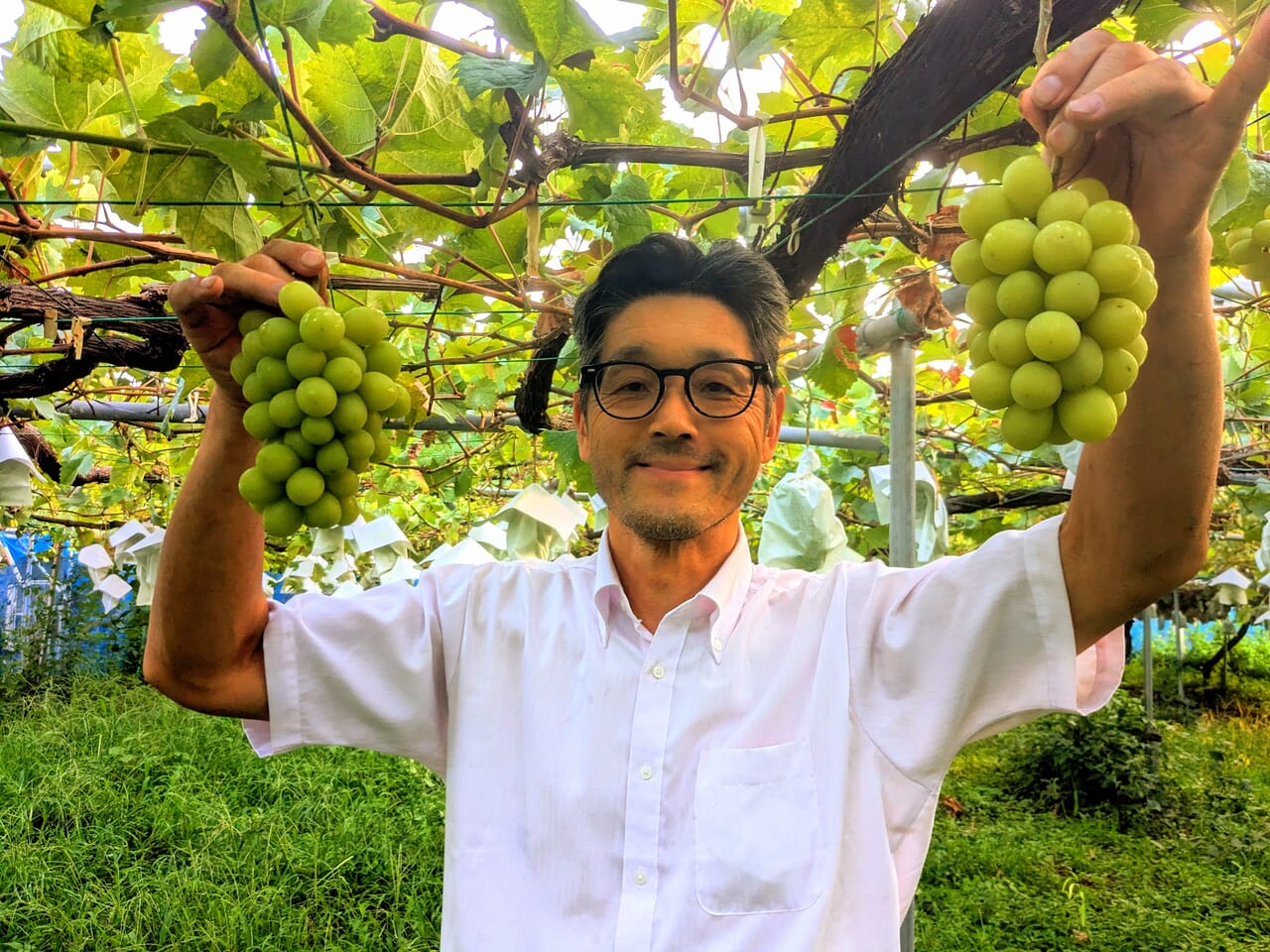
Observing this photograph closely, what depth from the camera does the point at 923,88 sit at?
1.21 metres

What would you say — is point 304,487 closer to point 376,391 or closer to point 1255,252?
point 376,391

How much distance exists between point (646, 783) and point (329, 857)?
4.60 metres

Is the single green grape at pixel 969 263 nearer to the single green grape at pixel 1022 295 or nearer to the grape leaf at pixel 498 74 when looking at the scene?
the single green grape at pixel 1022 295

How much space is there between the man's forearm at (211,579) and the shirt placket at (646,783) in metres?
0.61

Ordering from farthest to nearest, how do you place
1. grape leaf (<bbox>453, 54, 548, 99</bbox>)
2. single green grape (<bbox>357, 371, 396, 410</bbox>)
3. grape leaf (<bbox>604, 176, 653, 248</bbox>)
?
1. grape leaf (<bbox>604, 176, 653, 248</bbox>)
2. grape leaf (<bbox>453, 54, 548, 99</bbox>)
3. single green grape (<bbox>357, 371, 396, 410</bbox>)

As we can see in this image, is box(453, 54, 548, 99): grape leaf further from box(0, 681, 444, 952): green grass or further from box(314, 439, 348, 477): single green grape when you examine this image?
box(0, 681, 444, 952): green grass

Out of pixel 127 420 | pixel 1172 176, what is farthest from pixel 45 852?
pixel 1172 176

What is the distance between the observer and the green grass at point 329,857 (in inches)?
177

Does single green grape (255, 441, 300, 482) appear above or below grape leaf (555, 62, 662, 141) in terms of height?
below

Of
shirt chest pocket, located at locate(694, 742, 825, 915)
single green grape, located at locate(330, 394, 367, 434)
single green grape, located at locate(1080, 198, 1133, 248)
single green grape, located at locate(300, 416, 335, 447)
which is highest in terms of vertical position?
single green grape, located at locate(1080, 198, 1133, 248)

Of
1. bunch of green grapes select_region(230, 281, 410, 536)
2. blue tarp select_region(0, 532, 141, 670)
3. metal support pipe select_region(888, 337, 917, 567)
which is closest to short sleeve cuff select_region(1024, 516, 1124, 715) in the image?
bunch of green grapes select_region(230, 281, 410, 536)

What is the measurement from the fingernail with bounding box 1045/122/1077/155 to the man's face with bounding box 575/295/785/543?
749 millimetres

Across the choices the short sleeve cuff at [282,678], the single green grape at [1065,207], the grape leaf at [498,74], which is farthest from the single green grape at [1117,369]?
the short sleeve cuff at [282,678]

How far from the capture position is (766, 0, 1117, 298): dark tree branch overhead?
1.07 meters
